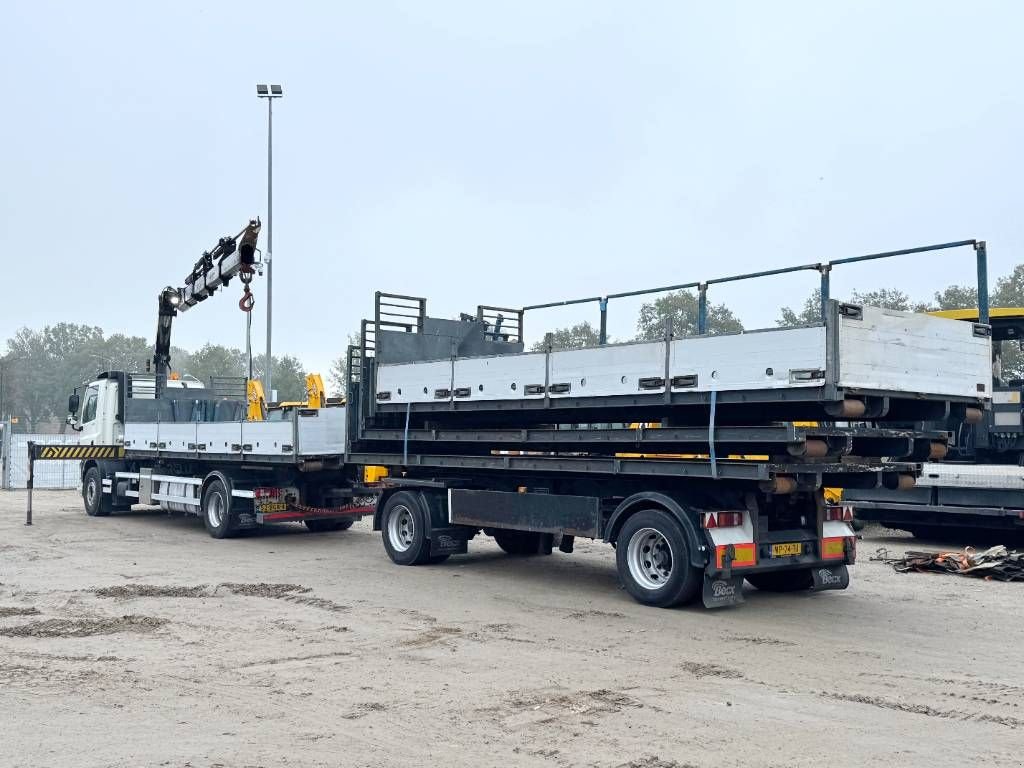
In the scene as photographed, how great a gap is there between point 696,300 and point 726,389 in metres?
1.79

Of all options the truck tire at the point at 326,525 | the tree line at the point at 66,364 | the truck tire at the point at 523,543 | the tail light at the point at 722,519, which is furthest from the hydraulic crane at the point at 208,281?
the tree line at the point at 66,364

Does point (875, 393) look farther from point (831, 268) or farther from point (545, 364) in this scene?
point (545, 364)

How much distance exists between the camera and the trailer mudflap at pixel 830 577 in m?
10.9

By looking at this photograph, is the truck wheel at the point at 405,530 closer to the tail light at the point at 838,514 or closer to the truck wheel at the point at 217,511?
the truck wheel at the point at 217,511

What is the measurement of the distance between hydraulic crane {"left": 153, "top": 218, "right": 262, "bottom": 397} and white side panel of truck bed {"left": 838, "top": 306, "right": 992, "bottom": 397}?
13.5m

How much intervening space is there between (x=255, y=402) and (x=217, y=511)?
513 cm

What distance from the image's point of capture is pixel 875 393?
877cm

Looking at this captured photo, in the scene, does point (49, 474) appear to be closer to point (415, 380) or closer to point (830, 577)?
point (415, 380)

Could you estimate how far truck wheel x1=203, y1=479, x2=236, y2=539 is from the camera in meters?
16.9

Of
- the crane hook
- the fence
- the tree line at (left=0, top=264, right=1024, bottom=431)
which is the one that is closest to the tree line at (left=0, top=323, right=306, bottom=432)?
the tree line at (left=0, top=264, right=1024, bottom=431)

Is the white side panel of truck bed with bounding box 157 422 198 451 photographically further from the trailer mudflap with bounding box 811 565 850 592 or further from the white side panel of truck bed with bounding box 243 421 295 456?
the trailer mudflap with bounding box 811 565 850 592

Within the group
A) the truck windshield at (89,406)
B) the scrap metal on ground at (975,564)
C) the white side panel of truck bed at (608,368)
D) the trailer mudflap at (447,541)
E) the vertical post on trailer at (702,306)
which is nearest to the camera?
the white side panel of truck bed at (608,368)

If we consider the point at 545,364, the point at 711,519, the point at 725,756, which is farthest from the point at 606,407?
the point at 725,756

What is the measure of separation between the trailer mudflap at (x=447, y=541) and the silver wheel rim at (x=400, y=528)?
46 cm
